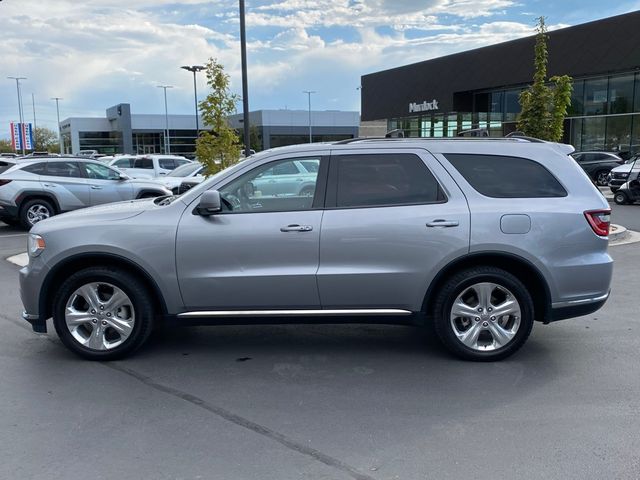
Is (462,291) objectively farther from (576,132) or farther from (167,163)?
(576,132)

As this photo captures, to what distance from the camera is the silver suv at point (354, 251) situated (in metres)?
4.85

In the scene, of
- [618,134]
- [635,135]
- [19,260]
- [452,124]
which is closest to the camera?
[19,260]

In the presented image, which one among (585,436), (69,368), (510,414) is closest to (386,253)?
(510,414)

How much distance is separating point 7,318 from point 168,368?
2675 millimetres

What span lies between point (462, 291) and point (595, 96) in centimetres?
3045

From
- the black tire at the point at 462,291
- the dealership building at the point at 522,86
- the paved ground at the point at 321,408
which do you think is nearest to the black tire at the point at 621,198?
the dealership building at the point at 522,86

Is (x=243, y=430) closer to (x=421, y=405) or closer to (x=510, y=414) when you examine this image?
(x=421, y=405)

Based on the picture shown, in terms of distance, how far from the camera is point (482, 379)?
4656 millimetres

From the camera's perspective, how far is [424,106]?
1609 inches

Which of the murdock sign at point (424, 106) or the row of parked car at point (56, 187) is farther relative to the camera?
the murdock sign at point (424, 106)

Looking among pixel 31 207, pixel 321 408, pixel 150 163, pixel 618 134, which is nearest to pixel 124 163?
pixel 150 163

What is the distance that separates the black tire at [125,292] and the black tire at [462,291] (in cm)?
245

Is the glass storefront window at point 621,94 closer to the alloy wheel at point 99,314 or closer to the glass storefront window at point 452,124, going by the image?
the glass storefront window at point 452,124

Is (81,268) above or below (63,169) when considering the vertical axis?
below
